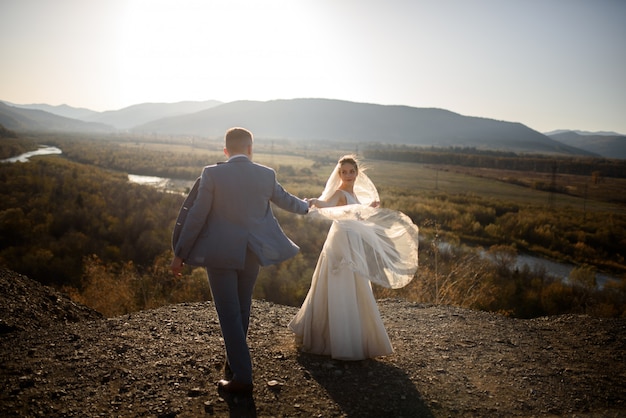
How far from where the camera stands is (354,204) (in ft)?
17.3

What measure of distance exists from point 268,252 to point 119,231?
75.4 ft

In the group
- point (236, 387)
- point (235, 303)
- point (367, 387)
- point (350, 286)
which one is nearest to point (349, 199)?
point (350, 286)

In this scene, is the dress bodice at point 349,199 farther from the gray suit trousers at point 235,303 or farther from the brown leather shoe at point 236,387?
the brown leather shoe at point 236,387

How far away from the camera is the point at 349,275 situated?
4945 mm

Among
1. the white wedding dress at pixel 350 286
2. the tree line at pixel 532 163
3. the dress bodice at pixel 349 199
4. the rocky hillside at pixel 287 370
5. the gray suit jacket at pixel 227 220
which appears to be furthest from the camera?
the tree line at pixel 532 163

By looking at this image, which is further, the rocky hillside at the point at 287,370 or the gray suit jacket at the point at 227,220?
the rocky hillside at the point at 287,370

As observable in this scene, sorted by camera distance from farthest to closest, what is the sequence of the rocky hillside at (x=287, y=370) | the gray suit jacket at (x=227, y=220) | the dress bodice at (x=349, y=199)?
the dress bodice at (x=349, y=199), the rocky hillside at (x=287, y=370), the gray suit jacket at (x=227, y=220)

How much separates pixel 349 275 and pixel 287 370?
130 cm

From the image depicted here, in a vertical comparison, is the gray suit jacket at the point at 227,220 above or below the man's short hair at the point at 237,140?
below

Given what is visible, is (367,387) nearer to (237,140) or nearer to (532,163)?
(237,140)

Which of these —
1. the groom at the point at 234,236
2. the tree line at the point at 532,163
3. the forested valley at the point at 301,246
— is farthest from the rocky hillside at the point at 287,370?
the tree line at the point at 532,163

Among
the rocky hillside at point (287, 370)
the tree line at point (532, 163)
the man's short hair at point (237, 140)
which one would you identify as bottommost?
the rocky hillside at point (287, 370)

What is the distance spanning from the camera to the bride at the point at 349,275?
492 cm

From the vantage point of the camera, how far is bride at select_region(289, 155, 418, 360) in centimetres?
492
